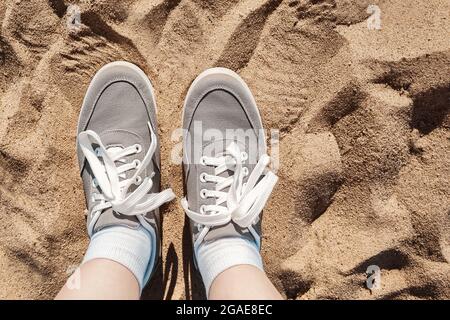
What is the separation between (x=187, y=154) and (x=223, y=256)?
330mm

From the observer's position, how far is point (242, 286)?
105 cm

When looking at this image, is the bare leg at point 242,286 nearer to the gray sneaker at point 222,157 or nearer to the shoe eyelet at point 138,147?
the gray sneaker at point 222,157

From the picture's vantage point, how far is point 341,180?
1297 millimetres

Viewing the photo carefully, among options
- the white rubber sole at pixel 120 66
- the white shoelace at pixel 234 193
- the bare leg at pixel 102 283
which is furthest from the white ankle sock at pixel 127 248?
the white rubber sole at pixel 120 66

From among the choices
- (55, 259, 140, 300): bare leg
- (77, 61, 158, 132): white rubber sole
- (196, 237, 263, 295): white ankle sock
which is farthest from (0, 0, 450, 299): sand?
(55, 259, 140, 300): bare leg

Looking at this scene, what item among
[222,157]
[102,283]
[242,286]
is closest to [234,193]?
[222,157]

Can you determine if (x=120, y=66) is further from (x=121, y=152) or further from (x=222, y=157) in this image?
(x=222, y=157)

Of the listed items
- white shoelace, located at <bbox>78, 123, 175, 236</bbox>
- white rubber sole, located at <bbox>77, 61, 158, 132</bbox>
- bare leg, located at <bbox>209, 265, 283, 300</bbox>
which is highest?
white rubber sole, located at <bbox>77, 61, 158, 132</bbox>

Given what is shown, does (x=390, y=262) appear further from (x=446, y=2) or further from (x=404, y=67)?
(x=446, y=2)

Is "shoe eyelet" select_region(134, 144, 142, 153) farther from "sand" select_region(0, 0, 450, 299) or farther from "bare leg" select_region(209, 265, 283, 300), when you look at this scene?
"bare leg" select_region(209, 265, 283, 300)

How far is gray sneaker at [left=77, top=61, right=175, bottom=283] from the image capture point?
1217 millimetres

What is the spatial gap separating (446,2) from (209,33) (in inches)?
25.9

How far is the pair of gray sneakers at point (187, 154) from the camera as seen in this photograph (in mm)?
1218
